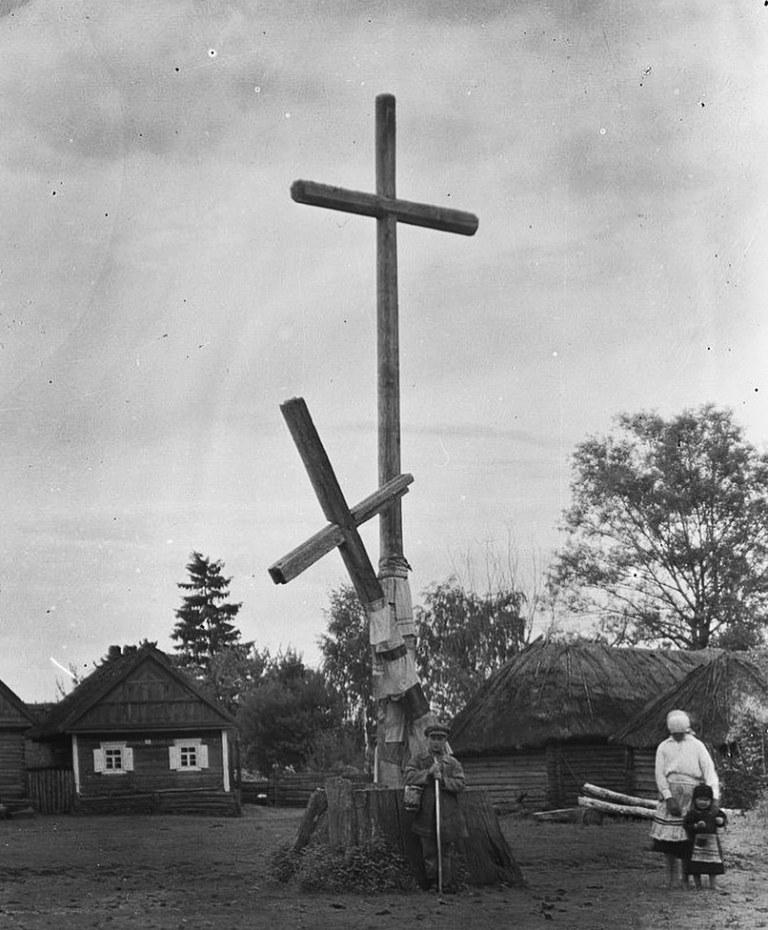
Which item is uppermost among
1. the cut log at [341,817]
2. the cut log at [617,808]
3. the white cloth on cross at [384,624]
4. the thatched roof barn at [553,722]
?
the white cloth on cross at [384,624]

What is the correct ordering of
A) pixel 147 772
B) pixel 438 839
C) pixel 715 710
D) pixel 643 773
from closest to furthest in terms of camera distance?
pixel 438 839, pixel 715 710, pixel 643 773, pixel 147 772

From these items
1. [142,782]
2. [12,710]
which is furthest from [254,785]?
[12,710]

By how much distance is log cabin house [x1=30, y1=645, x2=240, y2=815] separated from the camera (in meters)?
38.8

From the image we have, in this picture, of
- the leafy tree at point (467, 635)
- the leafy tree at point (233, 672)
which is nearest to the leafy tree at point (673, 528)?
the leafy tree at point (467, 635)

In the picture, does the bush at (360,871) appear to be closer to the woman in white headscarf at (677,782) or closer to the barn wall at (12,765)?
the woman in white headscarf at (677,782)

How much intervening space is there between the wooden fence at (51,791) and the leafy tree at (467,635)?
15.1 metres

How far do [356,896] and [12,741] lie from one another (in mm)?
28554

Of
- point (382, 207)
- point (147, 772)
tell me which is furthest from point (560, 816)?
point (382, 207)

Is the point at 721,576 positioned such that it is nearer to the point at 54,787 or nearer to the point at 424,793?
the point at 54,787

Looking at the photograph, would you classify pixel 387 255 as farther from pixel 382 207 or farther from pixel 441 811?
pixel 441 811

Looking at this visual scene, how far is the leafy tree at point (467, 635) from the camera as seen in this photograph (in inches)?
1981

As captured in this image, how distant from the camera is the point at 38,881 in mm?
14594

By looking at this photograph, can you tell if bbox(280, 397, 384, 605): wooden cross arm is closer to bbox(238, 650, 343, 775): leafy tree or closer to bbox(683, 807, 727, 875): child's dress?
bbox(683, 807, 727, 875): child's dress

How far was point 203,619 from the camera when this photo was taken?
67375 millimetres
